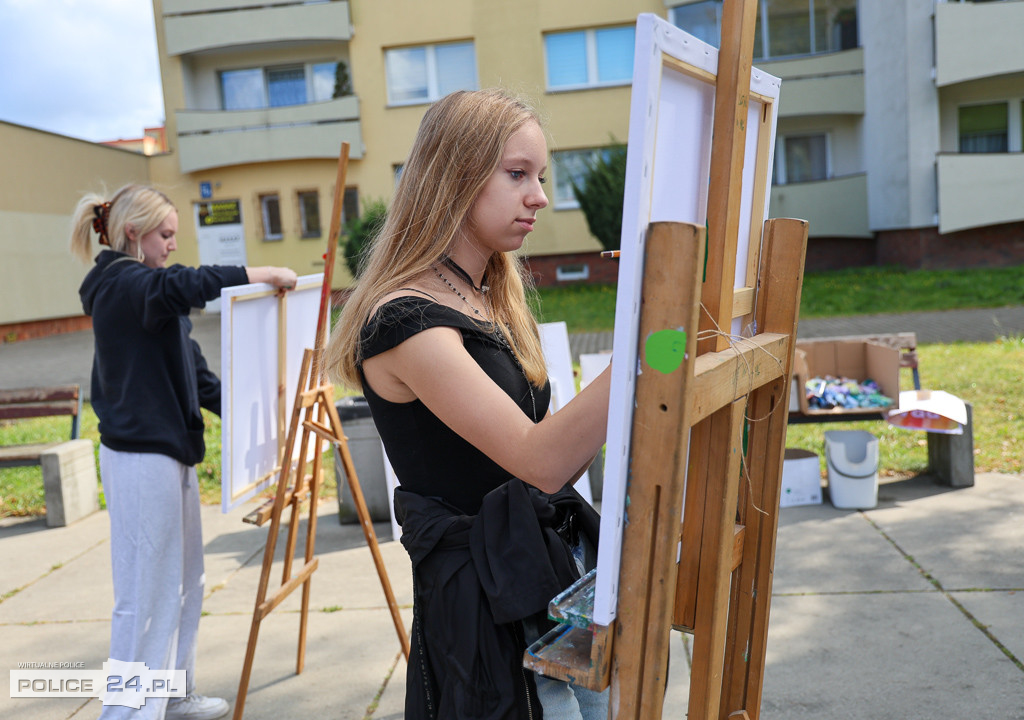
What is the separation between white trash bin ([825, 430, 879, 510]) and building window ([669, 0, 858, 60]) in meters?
15.3

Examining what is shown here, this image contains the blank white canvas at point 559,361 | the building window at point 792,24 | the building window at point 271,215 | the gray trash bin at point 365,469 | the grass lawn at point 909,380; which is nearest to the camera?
the blank white canvas at point 559,361

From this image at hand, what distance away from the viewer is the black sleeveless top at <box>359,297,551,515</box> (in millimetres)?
1569

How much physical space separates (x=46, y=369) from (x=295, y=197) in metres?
8.67

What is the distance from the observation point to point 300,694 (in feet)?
11.1

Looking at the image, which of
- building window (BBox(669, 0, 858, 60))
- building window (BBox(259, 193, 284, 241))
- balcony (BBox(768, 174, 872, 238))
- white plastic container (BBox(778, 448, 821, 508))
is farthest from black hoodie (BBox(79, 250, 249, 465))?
building window (BBox(259, 193, 284, 241))

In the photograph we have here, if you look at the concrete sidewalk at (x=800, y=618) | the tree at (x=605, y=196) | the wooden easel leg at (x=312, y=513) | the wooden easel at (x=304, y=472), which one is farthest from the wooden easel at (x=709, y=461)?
the tree at (x=605, y=196)

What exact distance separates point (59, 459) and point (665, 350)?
18.7 ft

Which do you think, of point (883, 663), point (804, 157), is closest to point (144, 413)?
point (883, 663)

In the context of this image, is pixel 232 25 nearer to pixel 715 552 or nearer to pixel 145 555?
pixel 145 555

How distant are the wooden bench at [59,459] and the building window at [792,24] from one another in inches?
612

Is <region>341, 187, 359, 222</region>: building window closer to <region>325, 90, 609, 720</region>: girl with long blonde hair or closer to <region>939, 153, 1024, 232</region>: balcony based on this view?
<region>939, 153, 1024, 232</region>: balcony

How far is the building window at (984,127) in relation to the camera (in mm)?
16750

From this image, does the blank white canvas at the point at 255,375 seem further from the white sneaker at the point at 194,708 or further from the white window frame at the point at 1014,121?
the white window frame at the point at 1014,121

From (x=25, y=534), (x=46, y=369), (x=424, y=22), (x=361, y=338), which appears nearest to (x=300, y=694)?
(x=361, y=338)
